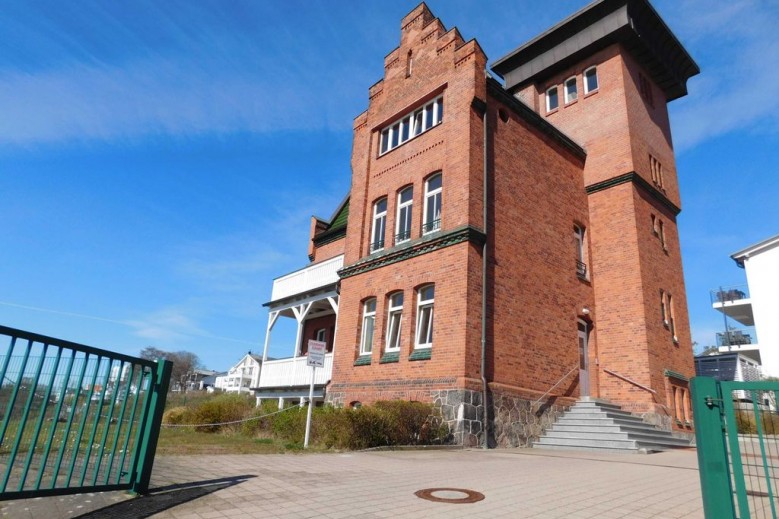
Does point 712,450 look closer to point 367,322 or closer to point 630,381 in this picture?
point 367,322

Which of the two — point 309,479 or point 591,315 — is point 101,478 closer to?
point 309,479

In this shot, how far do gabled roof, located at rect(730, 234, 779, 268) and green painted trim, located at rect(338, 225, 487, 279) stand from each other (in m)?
32.5

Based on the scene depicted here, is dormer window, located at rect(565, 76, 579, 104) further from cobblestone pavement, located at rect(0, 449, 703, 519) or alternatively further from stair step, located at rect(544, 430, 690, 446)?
cobblestone pavement, located at rect(0, 449, 703, 519)

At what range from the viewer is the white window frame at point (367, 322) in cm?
1526

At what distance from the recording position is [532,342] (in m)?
14.1

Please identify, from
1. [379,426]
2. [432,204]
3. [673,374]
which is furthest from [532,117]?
[379,426]

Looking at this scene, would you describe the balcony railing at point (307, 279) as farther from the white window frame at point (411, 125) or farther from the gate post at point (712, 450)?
the gate post at point (712, 450)

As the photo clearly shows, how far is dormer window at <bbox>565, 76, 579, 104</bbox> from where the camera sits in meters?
20.6

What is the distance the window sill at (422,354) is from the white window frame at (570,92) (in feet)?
43.8

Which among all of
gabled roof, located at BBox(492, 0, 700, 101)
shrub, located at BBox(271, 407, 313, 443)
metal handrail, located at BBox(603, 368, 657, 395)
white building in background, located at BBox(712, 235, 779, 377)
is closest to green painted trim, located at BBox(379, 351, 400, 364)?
shrub, located at BBox(271, 407, 313, 443)

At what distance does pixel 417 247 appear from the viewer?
14062mm

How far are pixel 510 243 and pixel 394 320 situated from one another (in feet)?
13.6

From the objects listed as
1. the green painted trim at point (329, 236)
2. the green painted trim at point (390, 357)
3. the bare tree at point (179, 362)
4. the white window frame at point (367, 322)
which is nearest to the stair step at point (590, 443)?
the green painted trim at point (390, 357)

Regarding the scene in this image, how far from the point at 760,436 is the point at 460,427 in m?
8.30
